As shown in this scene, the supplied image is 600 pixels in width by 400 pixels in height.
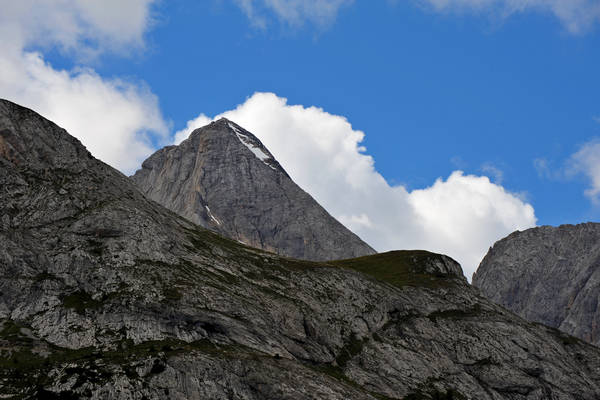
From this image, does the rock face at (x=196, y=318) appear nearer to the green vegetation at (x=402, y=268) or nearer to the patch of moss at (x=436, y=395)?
the patch of moss at (x=436, y=395)

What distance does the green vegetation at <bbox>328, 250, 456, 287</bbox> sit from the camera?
16362cm

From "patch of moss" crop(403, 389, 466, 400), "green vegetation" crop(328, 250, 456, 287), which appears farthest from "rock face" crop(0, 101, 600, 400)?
"green vegetation" crop(328, 250, 456, 287)

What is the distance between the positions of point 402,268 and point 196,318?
9162cm

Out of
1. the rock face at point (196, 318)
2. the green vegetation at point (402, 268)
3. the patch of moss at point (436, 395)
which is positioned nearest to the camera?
the rock face at point (196, 318)

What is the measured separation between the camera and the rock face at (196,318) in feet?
268

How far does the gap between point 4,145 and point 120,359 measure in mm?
67868

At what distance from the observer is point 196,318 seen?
9838 cm

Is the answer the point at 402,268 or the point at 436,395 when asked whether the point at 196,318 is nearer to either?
the point at 436,395

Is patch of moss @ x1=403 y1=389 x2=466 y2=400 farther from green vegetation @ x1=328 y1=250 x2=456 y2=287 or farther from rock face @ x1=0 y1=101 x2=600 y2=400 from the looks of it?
green vegetation @ x1=328 y1=250 x2=456 y2=287

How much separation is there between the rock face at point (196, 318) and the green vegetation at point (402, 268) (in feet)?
5.02

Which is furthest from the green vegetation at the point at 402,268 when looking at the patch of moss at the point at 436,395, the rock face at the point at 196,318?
the patch of moss at the point at 436,395

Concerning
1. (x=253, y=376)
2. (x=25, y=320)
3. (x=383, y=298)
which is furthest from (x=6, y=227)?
(x=383, y=298)

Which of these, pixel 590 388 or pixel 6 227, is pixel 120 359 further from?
pixel 590 388

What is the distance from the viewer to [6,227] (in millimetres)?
106500
